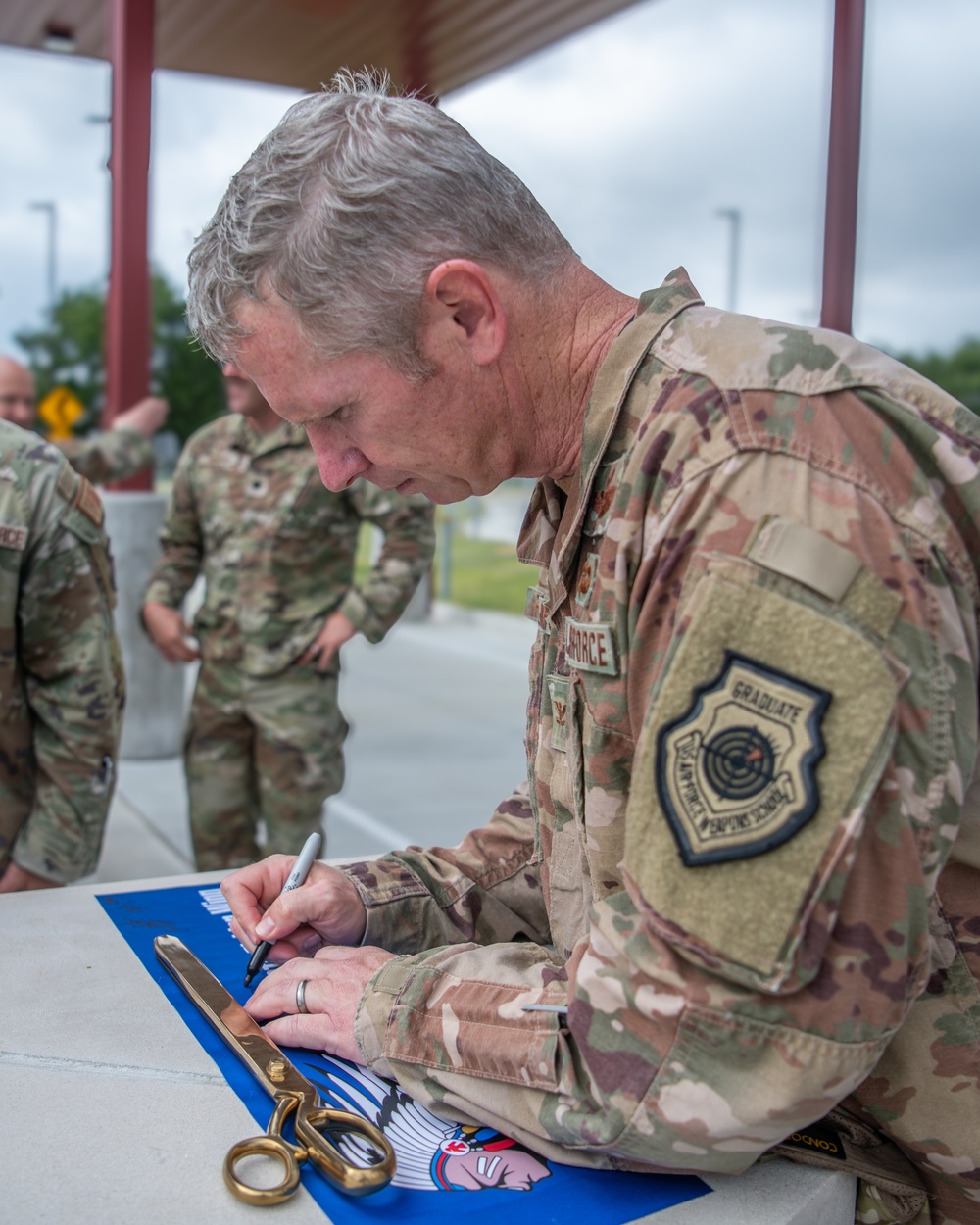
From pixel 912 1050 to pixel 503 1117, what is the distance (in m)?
0.35

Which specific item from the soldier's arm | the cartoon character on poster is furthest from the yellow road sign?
the cartoon character on poster

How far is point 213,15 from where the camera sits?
6.04 m

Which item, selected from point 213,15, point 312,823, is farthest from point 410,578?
point 213,15

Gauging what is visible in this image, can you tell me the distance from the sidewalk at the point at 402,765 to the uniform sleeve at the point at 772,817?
10.3ft

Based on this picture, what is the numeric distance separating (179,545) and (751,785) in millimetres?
3200

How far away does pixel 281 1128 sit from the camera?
1001mm

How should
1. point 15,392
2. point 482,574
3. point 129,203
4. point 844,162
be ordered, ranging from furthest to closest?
point 482,574 → point 129,203 → point 15,392 → point 844,162

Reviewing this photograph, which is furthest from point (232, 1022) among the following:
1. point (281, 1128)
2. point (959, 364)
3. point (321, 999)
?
point (959, 364)

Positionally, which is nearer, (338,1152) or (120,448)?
(338,1152)

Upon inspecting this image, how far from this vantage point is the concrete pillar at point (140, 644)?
528cm

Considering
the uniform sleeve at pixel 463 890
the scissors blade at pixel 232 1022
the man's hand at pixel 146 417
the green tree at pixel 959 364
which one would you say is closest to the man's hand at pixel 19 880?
the scissors blade at pixel 232 1022

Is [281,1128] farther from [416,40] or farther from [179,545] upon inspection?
[416,40]

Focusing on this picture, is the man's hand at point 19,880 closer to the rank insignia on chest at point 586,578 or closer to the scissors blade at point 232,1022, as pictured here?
the scissors blade at point 232,1022

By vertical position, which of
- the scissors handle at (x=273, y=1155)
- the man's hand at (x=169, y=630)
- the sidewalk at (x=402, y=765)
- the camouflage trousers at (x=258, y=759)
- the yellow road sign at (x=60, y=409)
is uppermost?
the yellow road sign at (x=60, y=409)
